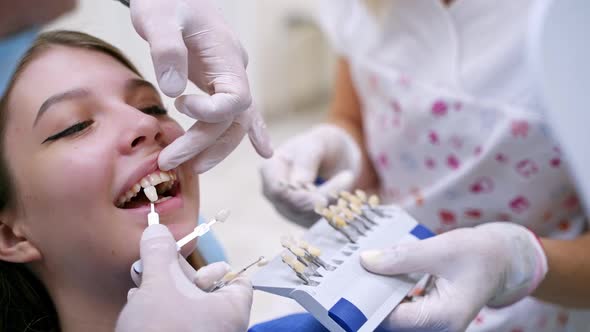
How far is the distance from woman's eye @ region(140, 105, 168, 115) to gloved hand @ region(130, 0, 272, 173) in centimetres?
7

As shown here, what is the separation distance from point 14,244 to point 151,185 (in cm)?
23

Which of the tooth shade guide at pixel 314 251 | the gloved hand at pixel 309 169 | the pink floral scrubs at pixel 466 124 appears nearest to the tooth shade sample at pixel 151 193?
the tooth shade guide at pixel 314 251

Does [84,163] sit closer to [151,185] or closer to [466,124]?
[151,185]

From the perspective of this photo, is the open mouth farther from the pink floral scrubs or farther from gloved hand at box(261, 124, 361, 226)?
the pink floral scrubs

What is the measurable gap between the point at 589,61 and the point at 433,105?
419mm

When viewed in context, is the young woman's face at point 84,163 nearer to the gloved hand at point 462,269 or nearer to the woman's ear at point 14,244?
the woman's ear at point 14,244

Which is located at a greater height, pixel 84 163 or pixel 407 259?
pixel 84 163

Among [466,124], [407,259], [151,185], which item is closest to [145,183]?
[151,185]

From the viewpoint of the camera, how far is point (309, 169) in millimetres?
1236

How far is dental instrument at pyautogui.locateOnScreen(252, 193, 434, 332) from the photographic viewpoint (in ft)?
2.51

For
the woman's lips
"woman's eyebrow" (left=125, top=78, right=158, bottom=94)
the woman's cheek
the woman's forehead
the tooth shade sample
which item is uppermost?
the woman's forehead

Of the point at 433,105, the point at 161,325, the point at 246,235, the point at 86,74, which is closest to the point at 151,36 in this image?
the point at 86,74

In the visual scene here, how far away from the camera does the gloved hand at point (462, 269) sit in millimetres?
844

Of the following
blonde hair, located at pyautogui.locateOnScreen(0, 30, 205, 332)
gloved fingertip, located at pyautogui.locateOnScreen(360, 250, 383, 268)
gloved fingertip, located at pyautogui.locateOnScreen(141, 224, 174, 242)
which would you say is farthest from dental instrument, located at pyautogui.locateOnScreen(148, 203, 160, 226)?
gloved fingertip, located at pyautogui.locateOnScreen(360, 250, 383, 268)
